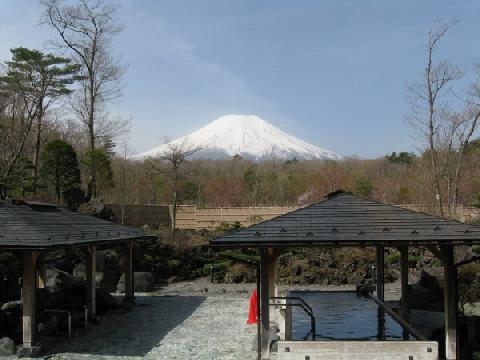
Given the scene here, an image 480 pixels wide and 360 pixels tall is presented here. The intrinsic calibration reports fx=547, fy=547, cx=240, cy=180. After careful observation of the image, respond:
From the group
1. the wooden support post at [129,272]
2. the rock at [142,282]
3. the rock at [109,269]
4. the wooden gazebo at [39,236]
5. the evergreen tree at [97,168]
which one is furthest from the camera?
the evergreen tree at [97,168]

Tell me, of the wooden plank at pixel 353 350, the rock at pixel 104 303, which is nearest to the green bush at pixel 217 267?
the rock at pixel 104 303

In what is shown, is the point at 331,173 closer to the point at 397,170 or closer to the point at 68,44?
the point at 397,170

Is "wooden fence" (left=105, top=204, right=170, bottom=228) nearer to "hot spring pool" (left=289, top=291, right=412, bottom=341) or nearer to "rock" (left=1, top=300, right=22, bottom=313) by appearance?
"rock" (left=1, top=300, right=22, bottom=313)

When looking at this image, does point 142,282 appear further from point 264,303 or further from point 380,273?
point 264,303

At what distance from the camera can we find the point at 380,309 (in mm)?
13055

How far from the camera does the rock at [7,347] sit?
10164 millimetres

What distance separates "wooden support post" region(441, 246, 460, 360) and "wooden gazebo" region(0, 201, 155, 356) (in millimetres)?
6762

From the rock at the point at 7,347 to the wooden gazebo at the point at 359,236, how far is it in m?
4.87

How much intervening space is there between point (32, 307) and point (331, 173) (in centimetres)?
3655

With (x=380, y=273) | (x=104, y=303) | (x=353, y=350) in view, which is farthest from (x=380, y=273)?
(x=104, y=303)

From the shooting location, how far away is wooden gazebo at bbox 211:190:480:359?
815 cm

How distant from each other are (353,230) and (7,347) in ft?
22.2

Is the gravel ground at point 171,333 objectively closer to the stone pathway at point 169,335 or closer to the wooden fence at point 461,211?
the stone pathway at point 169,335

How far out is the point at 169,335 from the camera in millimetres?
12062
